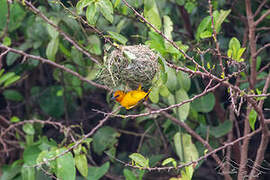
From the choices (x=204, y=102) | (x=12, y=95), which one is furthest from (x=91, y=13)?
(x=12, y=95)

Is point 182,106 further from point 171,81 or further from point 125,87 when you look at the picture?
point 125,87

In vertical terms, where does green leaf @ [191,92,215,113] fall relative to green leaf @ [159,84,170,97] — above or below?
below

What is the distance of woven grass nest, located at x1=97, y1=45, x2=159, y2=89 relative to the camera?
1583 mm

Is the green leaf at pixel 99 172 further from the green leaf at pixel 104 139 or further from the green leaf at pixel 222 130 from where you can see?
the green leaf at pixel 222 130

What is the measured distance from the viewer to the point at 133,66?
1615 mm

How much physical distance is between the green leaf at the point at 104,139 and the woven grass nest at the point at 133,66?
0.91 metres

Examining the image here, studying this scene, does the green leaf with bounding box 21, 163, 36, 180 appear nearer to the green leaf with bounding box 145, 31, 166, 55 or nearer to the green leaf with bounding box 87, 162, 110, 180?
the green leaf with bounding box 87, 162, 110, 180

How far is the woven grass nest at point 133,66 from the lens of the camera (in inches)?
62.3

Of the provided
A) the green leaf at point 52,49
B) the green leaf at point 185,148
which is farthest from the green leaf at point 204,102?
the green leaf at point 52,49

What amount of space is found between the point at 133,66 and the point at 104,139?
41.2 inches

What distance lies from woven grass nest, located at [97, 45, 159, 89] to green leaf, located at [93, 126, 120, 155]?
0.91m

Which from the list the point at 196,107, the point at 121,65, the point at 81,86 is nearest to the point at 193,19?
the point at 196,107

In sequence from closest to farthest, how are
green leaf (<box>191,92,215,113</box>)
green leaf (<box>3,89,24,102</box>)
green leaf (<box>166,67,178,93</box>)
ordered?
green leaf (<box>166,67,178,93</box>) → green leaf (<box>191,92,215,113</box>) → green leaf (<box>3,89,24,102</box>)

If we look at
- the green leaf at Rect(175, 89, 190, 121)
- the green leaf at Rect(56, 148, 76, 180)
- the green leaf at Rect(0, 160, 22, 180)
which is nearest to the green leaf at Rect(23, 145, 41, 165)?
the green leaf at Rect(0, 160, 22, 180)
